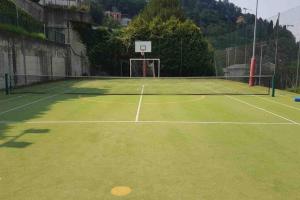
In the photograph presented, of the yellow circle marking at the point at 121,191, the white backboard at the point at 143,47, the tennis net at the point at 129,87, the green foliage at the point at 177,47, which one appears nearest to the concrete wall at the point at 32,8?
the tennis net at the point at 129,87

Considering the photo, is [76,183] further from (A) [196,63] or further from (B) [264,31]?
(A) [196,63]

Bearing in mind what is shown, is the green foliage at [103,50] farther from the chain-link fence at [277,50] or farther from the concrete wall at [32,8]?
the chain-link fence at [277,50]

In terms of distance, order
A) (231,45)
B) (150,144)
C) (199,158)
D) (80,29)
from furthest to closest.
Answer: (80,29)
(231,45)
(150,144)
(199,158)

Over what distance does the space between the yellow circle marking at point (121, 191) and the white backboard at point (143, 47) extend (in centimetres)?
3643

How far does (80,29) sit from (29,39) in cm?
1488

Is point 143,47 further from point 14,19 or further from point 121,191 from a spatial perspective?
point 121,191

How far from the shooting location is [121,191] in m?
4.84

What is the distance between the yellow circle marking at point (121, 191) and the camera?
4730 millimetres

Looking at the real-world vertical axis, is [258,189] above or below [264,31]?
below

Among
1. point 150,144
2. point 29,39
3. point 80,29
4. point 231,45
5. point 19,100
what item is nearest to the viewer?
point 150,144

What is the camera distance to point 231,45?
123 ft

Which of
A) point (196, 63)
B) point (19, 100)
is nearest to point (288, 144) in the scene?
point (19, 100)

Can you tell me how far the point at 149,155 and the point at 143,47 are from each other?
3506 cm

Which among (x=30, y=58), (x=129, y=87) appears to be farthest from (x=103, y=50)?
(x=129, y=87)
